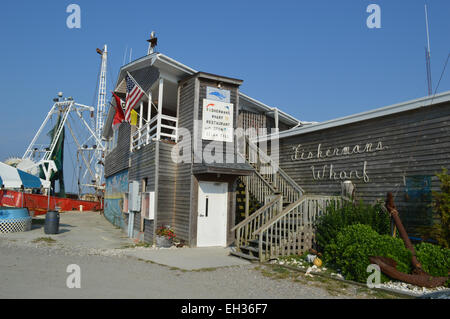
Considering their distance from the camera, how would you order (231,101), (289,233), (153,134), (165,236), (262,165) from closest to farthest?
(289,233), (165,236), (231,101), (262,165), (153,134)

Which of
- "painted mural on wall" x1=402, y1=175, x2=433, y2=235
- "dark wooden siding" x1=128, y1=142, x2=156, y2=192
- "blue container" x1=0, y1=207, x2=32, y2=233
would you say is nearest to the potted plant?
"dark wooden siding" x1=128, y1=142, x2=156, y2=192

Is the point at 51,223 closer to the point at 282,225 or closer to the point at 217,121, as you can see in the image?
the point at 217,121

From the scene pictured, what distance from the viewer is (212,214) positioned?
12883 mm

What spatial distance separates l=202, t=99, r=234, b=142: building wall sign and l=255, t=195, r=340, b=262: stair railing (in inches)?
168

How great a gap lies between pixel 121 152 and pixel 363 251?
16005 millimetres

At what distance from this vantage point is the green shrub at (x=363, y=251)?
7398mm

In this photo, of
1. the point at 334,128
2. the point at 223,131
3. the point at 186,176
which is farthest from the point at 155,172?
the point at 334,128

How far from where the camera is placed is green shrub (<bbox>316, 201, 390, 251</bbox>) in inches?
367

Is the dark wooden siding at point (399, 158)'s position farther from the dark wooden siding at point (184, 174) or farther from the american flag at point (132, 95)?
the american flag at point (132, 95)

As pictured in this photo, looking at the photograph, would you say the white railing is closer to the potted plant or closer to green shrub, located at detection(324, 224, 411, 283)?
the potted plant

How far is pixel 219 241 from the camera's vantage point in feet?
42.3

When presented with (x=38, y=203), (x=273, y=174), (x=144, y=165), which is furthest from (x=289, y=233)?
(x=38, y=203)
